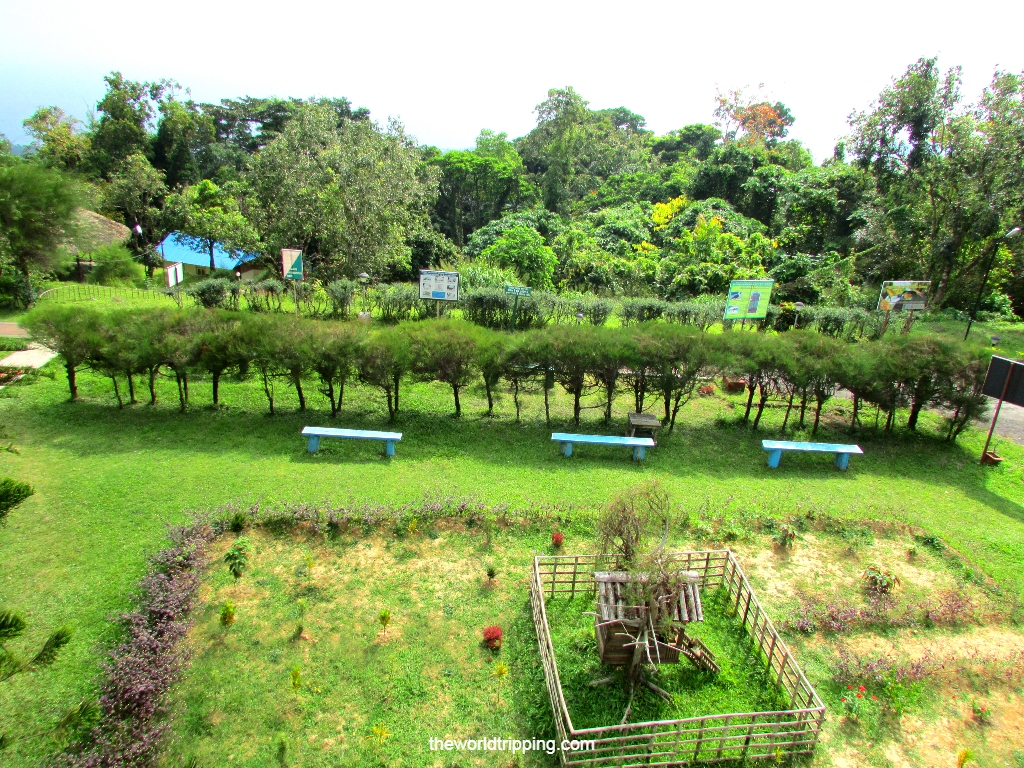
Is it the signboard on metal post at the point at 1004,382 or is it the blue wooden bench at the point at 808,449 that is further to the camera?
the blue wooden bench at the point at 808,449

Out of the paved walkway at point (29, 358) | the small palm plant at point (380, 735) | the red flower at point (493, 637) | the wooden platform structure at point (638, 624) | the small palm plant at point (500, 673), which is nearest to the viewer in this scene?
the small palm plant at point (380, 735)

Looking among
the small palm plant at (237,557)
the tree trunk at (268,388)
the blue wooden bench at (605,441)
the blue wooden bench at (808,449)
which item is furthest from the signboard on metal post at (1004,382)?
the tree trunk at (268,388)

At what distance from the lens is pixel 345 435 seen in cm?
1344

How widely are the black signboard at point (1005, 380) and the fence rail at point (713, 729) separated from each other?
1007 centimetres

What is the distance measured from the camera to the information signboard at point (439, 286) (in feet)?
68.1

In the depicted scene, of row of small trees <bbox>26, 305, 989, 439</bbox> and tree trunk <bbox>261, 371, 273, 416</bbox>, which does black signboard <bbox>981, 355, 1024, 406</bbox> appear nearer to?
row of small trees <bbox>26, 305, 989, 439</bbox>

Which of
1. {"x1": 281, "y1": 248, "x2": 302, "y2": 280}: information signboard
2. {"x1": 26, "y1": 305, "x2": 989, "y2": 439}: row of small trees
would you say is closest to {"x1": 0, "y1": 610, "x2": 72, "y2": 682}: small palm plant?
{"x1": 26, "y1": 305, "x2": 989, "y2": 439}: row of small trees

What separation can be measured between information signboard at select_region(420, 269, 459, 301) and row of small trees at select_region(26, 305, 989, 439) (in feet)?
15.9

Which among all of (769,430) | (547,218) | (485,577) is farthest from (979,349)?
(547,218)

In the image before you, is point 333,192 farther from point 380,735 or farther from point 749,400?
point 380,735

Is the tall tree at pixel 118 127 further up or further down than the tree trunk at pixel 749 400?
further up

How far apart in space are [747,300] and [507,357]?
9.92 metres

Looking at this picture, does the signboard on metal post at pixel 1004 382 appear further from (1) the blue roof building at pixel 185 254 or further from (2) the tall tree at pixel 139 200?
(2) the tall tree at pixel 139 200

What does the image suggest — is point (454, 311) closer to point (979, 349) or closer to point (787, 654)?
point (979, 349)
